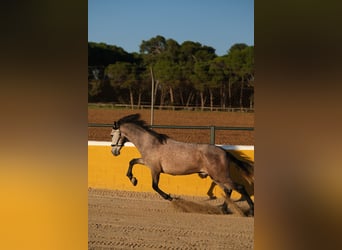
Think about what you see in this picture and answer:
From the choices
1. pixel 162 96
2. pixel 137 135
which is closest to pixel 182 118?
pixel 162 96

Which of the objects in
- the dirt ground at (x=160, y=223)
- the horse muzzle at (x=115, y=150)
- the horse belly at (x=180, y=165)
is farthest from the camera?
the horse muzzle at (x=115, y=150)

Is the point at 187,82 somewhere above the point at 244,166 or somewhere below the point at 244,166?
above

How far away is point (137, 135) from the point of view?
563cm

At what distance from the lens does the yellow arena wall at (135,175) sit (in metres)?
5.44

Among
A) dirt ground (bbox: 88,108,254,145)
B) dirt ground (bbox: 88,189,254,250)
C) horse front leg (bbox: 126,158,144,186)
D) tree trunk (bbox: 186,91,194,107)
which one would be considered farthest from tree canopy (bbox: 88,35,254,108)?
dirt ground (bbox: 88,189,254,250)

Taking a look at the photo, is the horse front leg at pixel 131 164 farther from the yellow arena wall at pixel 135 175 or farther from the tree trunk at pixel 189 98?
the tree trunk at pixel 189 98

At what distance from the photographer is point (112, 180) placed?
589 centimetres

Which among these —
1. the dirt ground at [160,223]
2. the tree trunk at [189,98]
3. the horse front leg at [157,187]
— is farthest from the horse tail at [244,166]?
the tree trunk at [189,98]

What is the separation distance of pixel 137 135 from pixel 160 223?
1.54m

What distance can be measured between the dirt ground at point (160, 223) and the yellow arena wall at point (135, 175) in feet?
0.40

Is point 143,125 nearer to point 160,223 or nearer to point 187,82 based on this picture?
point 160,223
